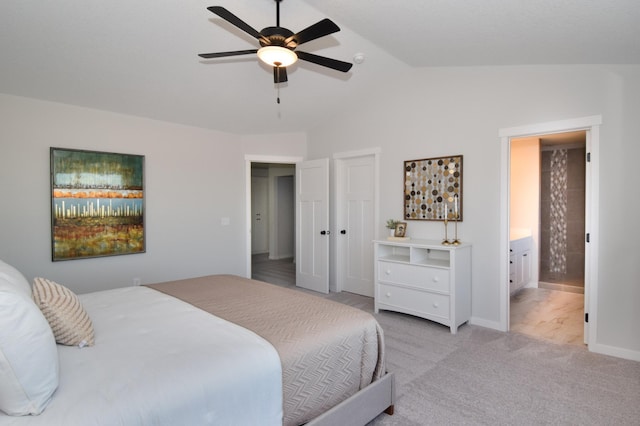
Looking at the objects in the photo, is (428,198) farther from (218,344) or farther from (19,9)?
(19,9)

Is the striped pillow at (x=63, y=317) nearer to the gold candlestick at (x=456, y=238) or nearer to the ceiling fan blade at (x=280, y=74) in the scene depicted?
the ceiling fan blade at (x=280, y=74)

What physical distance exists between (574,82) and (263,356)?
11.5 feet

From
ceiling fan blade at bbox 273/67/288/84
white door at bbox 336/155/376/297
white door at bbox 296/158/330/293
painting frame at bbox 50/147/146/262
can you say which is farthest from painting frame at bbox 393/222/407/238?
painting frame at bbox 50/147/146/262

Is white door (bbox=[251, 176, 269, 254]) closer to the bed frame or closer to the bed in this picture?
the bed

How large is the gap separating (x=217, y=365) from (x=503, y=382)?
7.07 ft

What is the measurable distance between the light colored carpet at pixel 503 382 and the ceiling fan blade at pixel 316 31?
2.43 metres

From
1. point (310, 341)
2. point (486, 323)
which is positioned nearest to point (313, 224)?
point (486, 323)

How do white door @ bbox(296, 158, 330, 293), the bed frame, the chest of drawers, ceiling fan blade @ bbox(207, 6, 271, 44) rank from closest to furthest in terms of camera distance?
the bed frame → ceiling fan blade @ bbox(207, 6, 271, 44) → the chest of drawers → white door @ bbox(296, 158, 330, 293)

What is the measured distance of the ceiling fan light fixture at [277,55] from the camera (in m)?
2.43

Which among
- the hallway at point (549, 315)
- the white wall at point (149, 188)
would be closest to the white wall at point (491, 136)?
the hallway at point (549, 315)

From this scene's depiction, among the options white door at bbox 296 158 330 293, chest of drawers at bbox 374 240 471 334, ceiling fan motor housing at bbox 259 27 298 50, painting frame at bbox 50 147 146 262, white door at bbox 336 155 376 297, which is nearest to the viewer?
ceiling fan motor housing at bbox 259 27 298 50

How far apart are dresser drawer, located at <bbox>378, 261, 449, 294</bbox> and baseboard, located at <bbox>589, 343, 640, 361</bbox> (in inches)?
50.2

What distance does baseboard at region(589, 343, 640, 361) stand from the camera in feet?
9.46

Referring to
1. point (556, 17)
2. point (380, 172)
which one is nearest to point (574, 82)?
point (556, 17)
